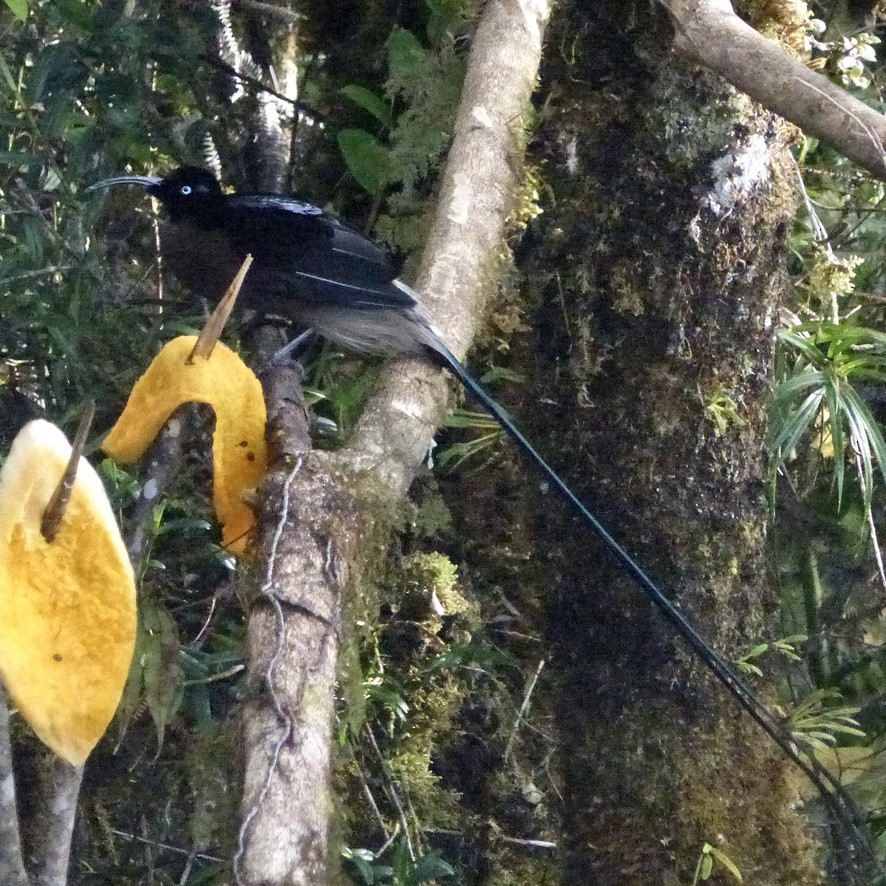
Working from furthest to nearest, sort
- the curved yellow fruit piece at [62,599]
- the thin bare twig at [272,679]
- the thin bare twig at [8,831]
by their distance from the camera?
the thin bare twig at [8,831]
the curved yellow fruit piece at [62,599]
the thin bare twig at [272,679]

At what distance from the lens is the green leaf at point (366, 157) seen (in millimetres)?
2533

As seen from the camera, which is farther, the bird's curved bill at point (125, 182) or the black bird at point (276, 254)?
the black bird at point (276, 254)

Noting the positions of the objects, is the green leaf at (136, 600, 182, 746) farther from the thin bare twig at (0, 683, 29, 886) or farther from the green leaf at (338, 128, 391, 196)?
the green leaf at (338, 128, 391, 196)

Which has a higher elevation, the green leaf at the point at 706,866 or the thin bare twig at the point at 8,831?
the thin bare twig at the point at 8,831

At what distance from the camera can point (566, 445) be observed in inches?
96.2

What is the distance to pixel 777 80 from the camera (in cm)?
185

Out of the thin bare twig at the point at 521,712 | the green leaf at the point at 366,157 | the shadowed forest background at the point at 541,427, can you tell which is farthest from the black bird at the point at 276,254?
the thin bare twig at the point at 521,712

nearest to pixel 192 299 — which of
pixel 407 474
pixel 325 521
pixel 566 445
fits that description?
pixel 566 445

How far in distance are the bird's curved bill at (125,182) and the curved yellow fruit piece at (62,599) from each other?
1119 mm

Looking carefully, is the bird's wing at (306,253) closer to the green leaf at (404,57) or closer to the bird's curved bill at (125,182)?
the bird's curved bill at (125,182)

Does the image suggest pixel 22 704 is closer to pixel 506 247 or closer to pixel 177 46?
pixel 506 247

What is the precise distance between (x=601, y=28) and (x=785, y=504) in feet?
4.14

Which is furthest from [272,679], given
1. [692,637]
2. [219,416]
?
[692,637]

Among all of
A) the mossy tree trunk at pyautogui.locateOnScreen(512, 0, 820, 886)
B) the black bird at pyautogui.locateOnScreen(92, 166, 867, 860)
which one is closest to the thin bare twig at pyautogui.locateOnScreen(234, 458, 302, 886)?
the black bird at pyautogui.locateOnScreen(92, 166, 867, 860)
